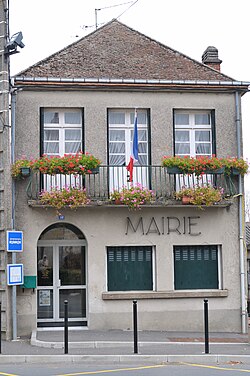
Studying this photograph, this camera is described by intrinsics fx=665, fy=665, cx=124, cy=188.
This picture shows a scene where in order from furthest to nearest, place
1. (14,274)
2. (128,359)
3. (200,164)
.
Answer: (200,164)
(14,274)
(128,359)

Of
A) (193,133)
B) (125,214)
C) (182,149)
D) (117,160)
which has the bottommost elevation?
(125,214)

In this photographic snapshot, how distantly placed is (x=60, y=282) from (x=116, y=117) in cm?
461

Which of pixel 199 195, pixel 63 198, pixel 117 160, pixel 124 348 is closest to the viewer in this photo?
pixel 124 348

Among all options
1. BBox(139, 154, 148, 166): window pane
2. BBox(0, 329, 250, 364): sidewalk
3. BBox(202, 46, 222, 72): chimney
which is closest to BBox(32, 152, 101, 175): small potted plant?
BBox(139, 154, 148, 166): window pane

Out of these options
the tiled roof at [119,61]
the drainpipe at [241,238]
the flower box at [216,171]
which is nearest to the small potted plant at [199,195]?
the flower box at [216,171]

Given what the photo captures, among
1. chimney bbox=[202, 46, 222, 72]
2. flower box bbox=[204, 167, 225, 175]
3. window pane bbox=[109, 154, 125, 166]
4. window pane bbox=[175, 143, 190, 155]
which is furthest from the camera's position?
chimney bbox=[202, 46, 222, 72]

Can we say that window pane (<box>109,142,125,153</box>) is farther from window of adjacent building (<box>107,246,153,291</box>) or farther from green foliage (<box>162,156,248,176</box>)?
window of adjacent building (<box>107,246,153,291</box>)

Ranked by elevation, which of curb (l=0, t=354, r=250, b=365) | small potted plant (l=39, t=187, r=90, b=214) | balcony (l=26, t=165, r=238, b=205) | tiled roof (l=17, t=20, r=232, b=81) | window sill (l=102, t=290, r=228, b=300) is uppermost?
tiled roof (l=17, t=20, r=232, b=81)

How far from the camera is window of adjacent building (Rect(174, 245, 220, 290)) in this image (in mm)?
17406

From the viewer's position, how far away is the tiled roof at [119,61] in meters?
17.7

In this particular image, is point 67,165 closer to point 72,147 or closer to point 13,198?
point 72,147

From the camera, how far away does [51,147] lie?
1745 centimetres

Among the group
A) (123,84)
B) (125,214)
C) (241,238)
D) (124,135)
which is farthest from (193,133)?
(241,238)

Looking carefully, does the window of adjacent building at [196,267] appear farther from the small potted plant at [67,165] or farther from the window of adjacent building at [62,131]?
the window of adjacent building at [62,131]
